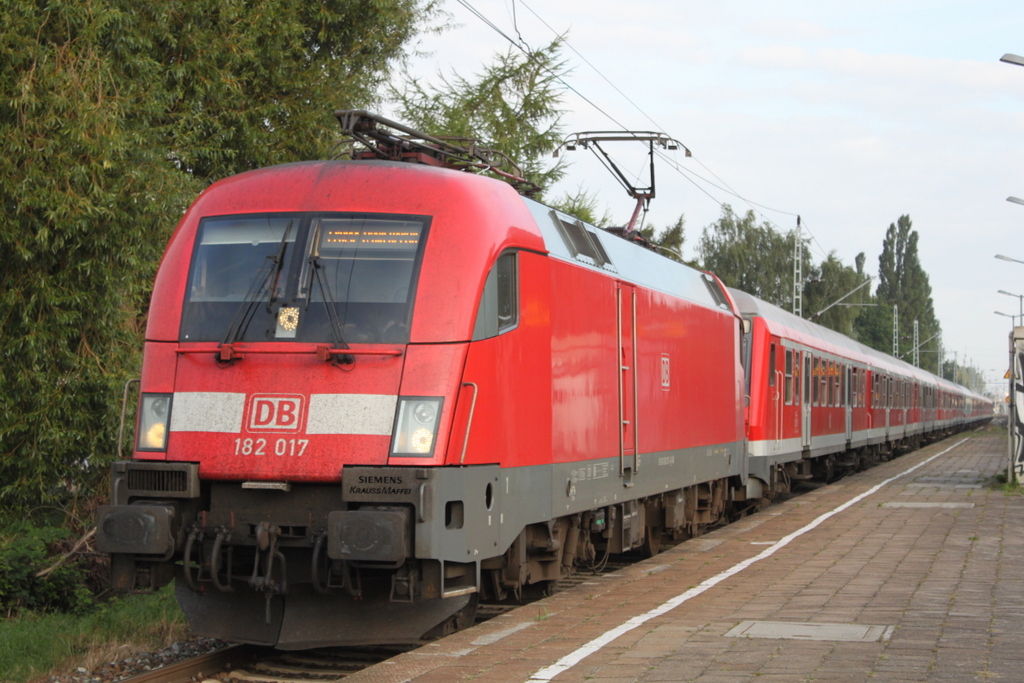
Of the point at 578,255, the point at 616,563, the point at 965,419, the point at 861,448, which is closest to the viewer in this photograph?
the point at 578,255

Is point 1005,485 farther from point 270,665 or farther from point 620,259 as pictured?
point 270,665

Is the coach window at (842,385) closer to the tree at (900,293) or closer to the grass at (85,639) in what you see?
the grass at (85,639)

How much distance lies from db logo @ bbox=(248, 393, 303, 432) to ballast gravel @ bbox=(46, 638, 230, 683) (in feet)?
7.08

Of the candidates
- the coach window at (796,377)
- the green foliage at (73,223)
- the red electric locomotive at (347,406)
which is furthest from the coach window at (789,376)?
the red electric locomotive at (347,406)

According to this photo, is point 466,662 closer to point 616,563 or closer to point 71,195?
point 616,563

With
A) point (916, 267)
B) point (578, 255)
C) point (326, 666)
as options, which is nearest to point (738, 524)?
point (578, 255)

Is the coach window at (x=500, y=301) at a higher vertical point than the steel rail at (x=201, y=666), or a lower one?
higher

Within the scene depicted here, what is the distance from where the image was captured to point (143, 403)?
26.0 feet

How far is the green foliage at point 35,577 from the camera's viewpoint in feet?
48.2

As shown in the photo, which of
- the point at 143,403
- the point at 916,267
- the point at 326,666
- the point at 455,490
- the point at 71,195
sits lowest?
the point at 326,666

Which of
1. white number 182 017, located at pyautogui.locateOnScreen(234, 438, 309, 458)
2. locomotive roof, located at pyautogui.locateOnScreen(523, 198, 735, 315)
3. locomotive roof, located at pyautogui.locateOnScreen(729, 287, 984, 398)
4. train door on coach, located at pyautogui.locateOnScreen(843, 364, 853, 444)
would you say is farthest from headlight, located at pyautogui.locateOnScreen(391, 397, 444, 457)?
train door on coach, located at pyautogui.locateOnScreen(843, 364, 853, 444)

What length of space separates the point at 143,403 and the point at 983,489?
17620 mm

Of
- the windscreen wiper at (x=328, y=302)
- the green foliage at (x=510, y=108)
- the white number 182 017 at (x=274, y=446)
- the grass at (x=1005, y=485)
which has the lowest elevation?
the grass at (x=1005, y=485)

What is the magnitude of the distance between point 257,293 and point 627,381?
444 cm
